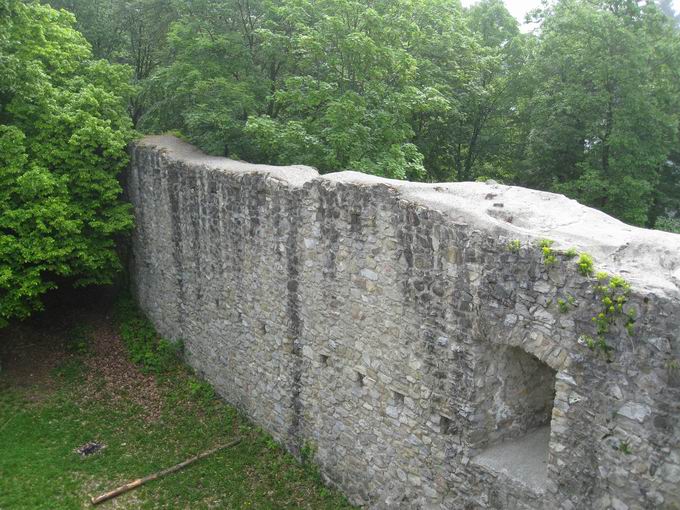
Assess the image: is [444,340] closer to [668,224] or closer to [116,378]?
[116,378]

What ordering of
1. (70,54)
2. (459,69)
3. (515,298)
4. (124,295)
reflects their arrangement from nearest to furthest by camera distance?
(515,298)
(70,54)
(124,295)
(459,69)

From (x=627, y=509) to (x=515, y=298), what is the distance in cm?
195

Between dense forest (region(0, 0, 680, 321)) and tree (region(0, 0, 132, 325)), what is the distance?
0.13ft

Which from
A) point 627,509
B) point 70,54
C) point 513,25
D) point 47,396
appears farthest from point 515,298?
point 513,25

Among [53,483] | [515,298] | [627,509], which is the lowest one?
[53,483]

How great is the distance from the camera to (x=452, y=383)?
6.44 meters

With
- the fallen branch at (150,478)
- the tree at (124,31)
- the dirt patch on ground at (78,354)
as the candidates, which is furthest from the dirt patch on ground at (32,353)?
the tree at (124,31)

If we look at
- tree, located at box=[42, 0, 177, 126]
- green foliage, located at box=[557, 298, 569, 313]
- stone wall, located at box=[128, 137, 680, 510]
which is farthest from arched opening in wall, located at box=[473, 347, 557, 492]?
tree, located at box=[42, 0, 177, 126]

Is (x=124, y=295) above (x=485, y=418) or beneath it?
beneath

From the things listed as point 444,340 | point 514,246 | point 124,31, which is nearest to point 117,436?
point 444,340

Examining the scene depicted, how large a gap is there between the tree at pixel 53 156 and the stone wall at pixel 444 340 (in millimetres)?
3126

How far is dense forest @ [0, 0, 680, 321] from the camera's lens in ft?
39.1

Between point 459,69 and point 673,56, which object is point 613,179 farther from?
point 459,69

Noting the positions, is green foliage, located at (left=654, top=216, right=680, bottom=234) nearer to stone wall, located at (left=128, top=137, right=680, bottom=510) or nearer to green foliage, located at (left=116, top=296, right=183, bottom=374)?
stone wall, located at (left=128, top=137, right=680, bottom=510)
